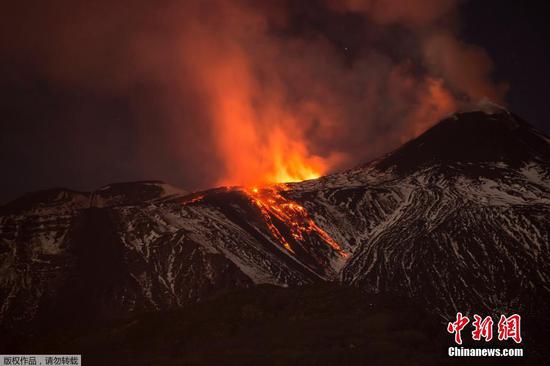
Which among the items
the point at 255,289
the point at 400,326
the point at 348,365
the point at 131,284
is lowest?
the point at 348,365

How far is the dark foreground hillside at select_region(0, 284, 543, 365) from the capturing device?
6297cm

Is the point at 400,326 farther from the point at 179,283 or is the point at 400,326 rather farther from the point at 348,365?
the point at 179,283

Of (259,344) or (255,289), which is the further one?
(255,289)

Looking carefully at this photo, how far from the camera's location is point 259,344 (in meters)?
69.8

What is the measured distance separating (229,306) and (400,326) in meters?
24.9

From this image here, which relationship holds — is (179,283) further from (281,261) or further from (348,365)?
(348,365)

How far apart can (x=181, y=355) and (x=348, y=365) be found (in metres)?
19.7

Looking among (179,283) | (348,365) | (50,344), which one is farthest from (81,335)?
(179,283)

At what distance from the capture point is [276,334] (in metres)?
72.9

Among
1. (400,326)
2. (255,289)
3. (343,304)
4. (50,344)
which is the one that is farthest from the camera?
(255,289)

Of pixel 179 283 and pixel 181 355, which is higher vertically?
pixel 179 283

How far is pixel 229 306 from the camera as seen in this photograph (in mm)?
85188

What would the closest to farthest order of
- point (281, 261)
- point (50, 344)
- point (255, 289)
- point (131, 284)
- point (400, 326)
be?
point (400, 326) < point (50, 344) < point (255, 289) < point (131, 284) < point (281, 261)

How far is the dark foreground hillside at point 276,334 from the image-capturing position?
62969 mm
